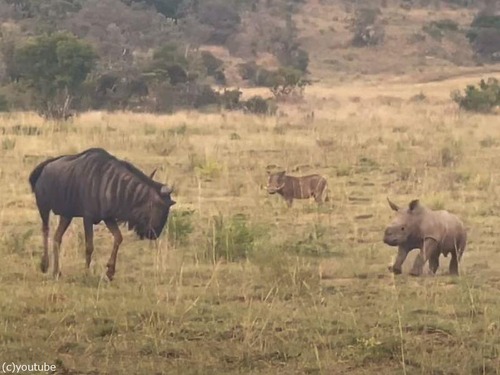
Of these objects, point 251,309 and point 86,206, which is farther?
point 86,206

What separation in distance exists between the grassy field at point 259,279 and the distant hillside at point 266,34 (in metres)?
16.8

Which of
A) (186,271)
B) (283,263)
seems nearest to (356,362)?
(283,263)

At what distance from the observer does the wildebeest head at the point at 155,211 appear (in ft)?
23.6

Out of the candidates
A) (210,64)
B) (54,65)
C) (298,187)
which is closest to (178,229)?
(298,187)

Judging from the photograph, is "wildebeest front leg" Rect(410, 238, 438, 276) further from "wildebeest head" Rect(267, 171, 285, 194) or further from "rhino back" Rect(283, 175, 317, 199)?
"wildebeest head" Rect(267, 171, 285, 194)

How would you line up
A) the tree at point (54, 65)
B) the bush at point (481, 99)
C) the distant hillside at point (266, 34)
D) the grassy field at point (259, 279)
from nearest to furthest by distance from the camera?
the grassy field at point (259, 279) < the bush at point (481, 99) < the tree at point (54, 65) < the distant hillside at point (266, 34)

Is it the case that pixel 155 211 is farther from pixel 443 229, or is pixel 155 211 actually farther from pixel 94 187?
pixel 443 229

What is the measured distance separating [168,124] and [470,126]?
21.9 feet

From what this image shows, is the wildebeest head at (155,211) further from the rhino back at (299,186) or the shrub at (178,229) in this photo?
the rhino back at (299,186)

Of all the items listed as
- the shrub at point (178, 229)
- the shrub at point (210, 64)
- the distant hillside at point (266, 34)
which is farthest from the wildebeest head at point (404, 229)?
the shrub at point (210, 64)

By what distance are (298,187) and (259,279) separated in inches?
174

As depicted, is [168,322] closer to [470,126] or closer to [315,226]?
[315,226]

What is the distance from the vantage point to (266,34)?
49375 millimetres

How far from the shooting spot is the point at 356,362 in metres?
5.04
